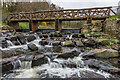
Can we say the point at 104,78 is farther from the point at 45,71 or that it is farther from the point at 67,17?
the point at 67,17

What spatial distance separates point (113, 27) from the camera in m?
8.90

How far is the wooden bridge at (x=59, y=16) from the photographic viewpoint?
38.4 feet

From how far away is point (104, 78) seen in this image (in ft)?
11.7

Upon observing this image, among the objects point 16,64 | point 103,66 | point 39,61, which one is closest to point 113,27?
point 103,66

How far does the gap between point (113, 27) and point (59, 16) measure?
7260mm

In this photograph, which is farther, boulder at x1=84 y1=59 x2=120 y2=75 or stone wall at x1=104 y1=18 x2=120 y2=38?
stone wall at x1=104 y1=18 x2=120 y2=38

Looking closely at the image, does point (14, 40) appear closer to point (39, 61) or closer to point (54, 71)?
point (39, 61)

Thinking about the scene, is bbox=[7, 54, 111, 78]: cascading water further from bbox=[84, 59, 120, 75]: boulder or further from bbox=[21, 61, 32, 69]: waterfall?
bbox=[84, 59, 120, 75]: boulder

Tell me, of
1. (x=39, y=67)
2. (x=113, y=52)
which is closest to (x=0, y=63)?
(x=39, y=67)

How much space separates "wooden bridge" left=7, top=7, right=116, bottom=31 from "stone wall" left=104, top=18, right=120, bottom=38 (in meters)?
1.94

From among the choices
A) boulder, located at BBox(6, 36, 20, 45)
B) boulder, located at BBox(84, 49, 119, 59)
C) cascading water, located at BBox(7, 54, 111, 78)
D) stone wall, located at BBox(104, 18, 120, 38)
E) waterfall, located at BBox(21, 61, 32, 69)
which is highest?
stone wall, located at BBox(104, 18, 120, 38)

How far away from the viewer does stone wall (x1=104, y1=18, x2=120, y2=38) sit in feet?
27.1

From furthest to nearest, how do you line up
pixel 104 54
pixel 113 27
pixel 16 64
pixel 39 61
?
1. pixel 113 27
2. pixel 104 54
3. pixel 39 61
4. pixel 16 64

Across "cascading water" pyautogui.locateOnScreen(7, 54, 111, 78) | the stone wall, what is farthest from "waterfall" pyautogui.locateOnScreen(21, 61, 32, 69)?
the stone wall
